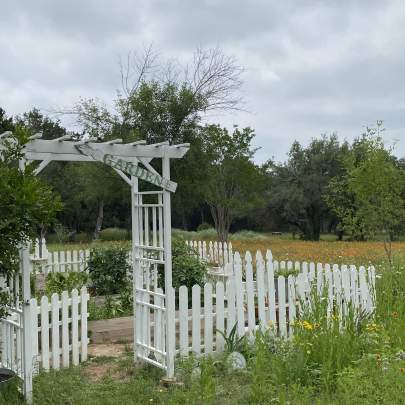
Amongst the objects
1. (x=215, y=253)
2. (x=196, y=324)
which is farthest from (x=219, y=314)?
(x=215, y=253)

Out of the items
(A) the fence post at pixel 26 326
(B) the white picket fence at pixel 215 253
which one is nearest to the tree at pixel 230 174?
(B) the white picket fence at pixel 215 253

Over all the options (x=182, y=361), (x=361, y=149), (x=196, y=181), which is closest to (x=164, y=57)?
(x=196, y=181)

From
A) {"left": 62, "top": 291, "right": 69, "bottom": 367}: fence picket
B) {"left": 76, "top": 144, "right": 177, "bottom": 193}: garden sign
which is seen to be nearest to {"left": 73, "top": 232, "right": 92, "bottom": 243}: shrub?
{"left": 62, "top": 291, "right": 69, "bottom": 367}: fence picket

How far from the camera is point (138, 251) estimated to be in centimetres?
589

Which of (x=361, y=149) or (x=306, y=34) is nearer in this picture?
(x=306, y=34)

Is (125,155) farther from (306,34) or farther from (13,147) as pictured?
(306,34)

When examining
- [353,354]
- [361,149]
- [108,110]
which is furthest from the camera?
[108,110]

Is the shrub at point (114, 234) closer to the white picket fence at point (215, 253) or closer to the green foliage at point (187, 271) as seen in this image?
the white picket fence at point (215, 253)

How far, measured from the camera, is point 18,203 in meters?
3.84

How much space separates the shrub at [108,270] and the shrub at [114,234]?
18596 millimetres

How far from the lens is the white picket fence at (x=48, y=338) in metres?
5.25

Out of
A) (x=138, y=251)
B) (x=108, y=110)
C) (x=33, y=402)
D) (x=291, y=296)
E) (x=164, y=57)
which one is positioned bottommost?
(x=33, y=402)

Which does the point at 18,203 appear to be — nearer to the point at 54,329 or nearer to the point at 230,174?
the point at 54,329

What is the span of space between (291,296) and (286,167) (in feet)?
91.1
